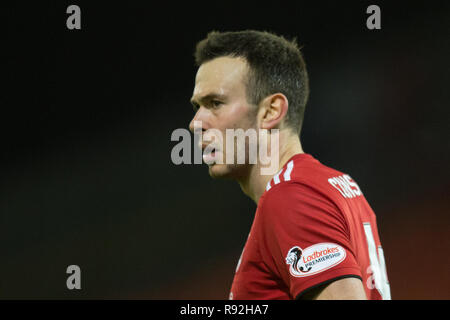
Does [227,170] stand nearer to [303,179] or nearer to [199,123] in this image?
[199,123]

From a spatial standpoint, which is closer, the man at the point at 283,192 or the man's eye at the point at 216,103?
the man at the point at 283,192

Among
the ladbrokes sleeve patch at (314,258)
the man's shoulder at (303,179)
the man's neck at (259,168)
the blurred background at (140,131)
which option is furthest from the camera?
the blurred background at (140,131)

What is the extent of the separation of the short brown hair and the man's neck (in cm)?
6

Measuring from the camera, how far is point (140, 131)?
2.81 metres

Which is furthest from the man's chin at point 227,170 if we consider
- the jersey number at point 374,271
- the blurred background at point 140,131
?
the blurred background at point 140,131

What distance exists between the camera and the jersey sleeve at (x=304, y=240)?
0.96 metres

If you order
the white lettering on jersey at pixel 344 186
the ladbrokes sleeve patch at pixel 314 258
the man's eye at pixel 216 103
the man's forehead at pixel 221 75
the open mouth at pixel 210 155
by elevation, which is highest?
the man's forehead at pixel 221 75

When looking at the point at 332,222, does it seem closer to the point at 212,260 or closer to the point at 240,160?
the point at 240,160

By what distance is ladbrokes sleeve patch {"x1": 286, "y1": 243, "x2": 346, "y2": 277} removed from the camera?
0.96 meters

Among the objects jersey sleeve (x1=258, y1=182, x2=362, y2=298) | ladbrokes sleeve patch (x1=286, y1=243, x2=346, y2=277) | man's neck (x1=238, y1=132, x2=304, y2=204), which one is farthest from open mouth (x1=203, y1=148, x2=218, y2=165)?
ladbrokes sleeve patch (x1=286, y1=243, x2=346, y2=277)

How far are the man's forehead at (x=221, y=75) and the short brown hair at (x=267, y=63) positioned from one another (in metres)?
0.02

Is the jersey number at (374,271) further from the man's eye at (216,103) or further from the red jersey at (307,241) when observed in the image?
the man's eye at (216,103)

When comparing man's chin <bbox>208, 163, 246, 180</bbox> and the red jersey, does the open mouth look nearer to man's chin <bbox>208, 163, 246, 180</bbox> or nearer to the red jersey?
man's chin <bbox>208, 163, 246, 180</bbox>

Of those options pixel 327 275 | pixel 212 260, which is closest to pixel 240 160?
pixel 327 275
